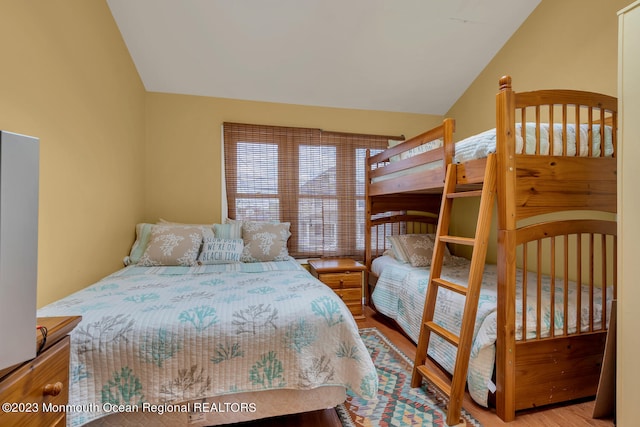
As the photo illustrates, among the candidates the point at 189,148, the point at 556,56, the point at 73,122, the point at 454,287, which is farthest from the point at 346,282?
the point at 556,56

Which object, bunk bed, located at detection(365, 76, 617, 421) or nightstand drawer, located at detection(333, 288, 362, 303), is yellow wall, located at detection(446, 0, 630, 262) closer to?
bunk bed, located at detection(365, 76, 617, 421)

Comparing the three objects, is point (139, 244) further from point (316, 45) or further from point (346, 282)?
point (316, 45)

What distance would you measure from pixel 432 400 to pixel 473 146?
153cm

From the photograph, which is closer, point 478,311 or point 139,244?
point 478,311

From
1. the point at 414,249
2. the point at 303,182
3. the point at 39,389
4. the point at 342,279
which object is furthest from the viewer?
the point at 303,182

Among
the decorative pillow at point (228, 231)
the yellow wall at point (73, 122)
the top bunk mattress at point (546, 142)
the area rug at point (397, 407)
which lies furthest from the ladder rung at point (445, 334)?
the yellow wall at point (73, 122)

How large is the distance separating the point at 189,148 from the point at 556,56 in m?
3.52

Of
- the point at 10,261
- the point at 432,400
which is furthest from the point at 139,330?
the point at 432,400

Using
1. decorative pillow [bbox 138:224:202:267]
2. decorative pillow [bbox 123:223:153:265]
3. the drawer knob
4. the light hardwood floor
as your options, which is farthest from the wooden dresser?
decorative pillow [bbox 123:223:153:265]

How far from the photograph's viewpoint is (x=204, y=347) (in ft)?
4.04

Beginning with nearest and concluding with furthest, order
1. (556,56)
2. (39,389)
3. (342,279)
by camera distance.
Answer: (39,389) < (556,56) < (342,279)

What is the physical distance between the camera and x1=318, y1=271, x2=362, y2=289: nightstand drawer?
8.96 ft

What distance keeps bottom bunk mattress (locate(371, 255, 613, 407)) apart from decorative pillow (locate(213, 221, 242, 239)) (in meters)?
1.54

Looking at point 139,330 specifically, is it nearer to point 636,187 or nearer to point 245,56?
point 636,187
